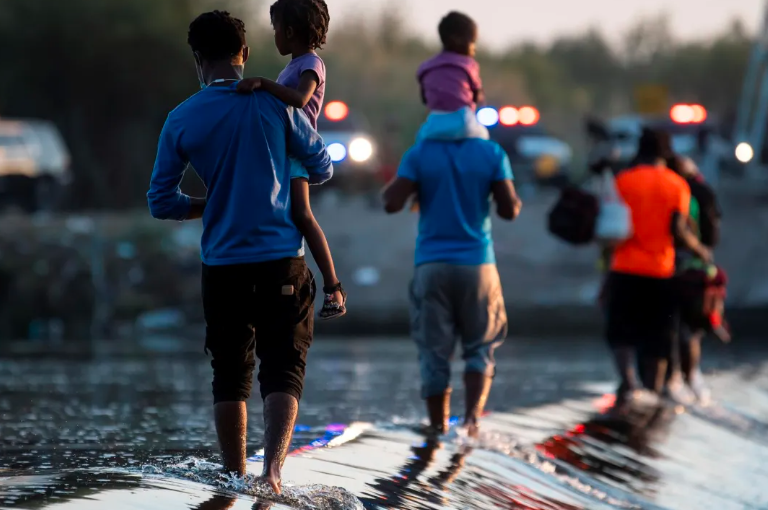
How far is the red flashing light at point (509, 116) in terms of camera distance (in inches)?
1052

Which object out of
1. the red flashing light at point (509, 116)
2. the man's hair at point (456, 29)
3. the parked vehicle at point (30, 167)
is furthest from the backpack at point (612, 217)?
the parked vehicle at point (30, 167)

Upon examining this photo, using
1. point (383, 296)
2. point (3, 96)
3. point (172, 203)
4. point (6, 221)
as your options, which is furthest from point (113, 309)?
point (3, 96)

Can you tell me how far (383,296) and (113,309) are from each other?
3681 millimetres

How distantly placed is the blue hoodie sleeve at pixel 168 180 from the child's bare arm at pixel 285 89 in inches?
11.1

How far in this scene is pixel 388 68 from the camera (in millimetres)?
96188

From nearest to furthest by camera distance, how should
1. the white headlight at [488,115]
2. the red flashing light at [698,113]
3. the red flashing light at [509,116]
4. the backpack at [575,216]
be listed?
the backpack at [575,216] → the white headlight at [488,115] → the red flashing light at [509,116] → the red flashing light at [698,113]

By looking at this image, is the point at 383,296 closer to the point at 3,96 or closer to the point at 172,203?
A: the point at 172,203

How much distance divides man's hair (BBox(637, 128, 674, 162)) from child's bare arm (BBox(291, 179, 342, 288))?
5.13 m

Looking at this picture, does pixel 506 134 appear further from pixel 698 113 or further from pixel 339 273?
pixel 339 273

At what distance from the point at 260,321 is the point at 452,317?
2513mm

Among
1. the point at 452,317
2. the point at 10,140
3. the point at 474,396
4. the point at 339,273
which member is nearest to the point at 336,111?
the point at 10,140

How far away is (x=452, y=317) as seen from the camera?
771 cm

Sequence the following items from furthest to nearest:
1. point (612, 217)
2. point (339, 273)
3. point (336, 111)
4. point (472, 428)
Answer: point (336, 111) < point (339, 273) < point (612, 217) < point (472, 428)

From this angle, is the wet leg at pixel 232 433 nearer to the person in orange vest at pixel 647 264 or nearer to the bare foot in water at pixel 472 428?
the bare foot in water at pixel 472 428
